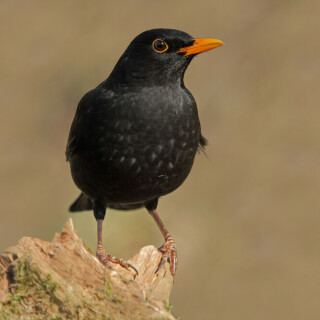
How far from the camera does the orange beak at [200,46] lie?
5332 millimetres

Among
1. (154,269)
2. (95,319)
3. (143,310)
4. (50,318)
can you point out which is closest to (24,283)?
(50,318)

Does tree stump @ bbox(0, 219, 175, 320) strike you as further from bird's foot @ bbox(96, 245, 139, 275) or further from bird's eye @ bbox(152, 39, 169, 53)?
bird's eye @ bbox(152, 39, 169, 53)

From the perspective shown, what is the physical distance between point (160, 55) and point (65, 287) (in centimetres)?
264

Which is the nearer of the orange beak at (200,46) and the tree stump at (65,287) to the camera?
the tree stump at (65,287)

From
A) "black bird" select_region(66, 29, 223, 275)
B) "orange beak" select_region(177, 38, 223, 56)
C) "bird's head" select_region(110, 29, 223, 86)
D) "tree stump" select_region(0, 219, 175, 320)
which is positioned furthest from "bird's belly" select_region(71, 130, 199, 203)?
"tree stump" select_region(0, 219, 175, 320)

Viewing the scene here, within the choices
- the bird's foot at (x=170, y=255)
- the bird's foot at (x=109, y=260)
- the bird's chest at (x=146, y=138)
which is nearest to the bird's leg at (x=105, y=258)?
the bird's foot at (x=109, y=260)

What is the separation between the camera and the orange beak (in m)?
5.33

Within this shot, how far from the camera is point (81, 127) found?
569cm

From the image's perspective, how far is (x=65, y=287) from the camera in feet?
12.8

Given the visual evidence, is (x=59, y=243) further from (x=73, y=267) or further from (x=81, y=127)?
(x=81, y=127)

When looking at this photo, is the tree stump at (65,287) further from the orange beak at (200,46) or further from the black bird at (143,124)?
the orange beak at (200,46)

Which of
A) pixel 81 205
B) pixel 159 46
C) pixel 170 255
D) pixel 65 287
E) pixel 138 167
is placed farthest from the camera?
pixel 81 205

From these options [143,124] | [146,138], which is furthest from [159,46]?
[146,138]

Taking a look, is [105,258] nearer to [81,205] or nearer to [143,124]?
[143,124]
